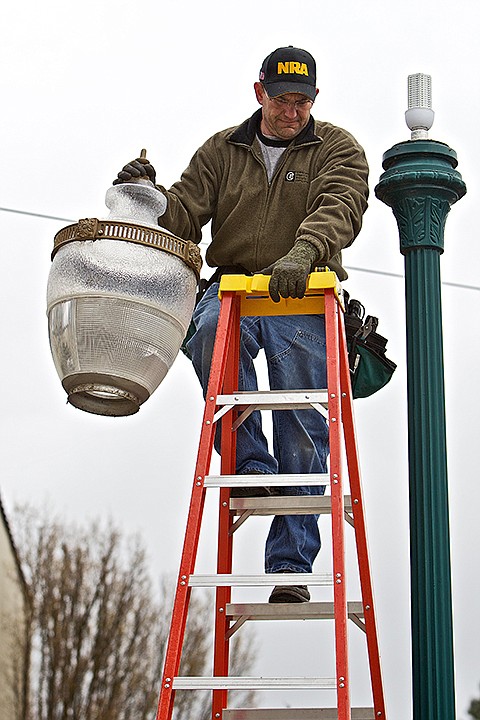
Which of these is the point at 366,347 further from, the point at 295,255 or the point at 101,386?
the point at 101,386

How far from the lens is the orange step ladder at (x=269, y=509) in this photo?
9.54 ft

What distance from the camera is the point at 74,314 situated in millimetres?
3439

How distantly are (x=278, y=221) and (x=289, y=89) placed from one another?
0.47 meters

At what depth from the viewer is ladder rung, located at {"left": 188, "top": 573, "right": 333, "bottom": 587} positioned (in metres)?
2.99

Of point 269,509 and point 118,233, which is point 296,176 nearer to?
point 118,233

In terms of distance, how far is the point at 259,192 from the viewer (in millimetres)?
3988

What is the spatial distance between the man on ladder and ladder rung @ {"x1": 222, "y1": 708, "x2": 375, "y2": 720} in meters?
0.36

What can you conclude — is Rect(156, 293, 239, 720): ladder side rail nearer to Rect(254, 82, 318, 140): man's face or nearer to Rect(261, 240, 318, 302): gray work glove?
Rect(261, 240, 318, 302): gray work glove

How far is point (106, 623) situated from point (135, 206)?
32.3 ft

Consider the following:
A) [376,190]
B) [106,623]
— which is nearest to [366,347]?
[376,190]

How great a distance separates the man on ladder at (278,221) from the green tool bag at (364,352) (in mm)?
170

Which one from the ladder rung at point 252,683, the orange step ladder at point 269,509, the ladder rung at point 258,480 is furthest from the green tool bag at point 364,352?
the ladder rung at point 252,683

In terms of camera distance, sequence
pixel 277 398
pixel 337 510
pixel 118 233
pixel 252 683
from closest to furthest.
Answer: pixel 252 683 < pixel 337 510 < pixel 277 398 < pixel 118 233

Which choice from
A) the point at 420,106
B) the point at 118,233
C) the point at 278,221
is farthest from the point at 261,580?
the point at 420,106
